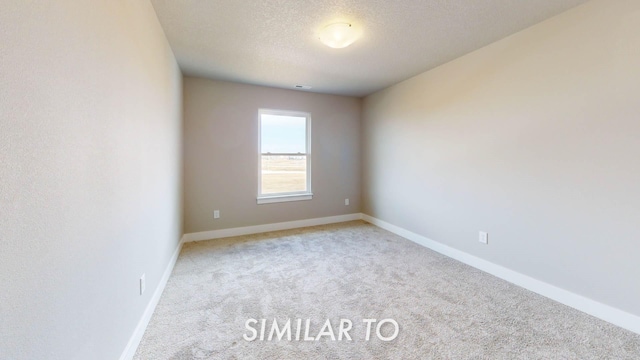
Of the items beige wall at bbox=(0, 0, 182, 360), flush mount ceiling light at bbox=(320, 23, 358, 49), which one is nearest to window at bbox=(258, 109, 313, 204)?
flush mount ceiling light at bbox=(320, 23, 358, 49)

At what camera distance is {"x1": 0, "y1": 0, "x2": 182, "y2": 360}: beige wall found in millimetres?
738

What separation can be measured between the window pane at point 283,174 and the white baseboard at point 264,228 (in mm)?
586

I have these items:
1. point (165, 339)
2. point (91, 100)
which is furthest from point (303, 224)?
point (91, 100)

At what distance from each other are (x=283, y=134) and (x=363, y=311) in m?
3.24

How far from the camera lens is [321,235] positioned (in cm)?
Answer: 417

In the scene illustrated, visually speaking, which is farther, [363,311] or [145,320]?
[363,311]

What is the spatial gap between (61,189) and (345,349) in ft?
5.60

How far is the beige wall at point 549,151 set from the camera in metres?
1.93

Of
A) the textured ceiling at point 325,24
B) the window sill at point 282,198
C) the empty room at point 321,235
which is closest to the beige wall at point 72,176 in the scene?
the empty room at point 321,235

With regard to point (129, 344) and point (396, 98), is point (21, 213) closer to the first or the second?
point (129, 344)

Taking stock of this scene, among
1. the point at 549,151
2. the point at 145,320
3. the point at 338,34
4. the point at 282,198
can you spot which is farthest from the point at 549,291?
the point at 282,198

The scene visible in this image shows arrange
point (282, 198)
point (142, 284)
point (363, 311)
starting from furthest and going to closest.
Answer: point (282, 198)
point (363, 311)
point (142, 284)

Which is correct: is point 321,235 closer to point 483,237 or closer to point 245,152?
point 245,152

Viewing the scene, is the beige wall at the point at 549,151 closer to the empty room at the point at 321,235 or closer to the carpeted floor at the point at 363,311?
the empty room at the point at 321,235
